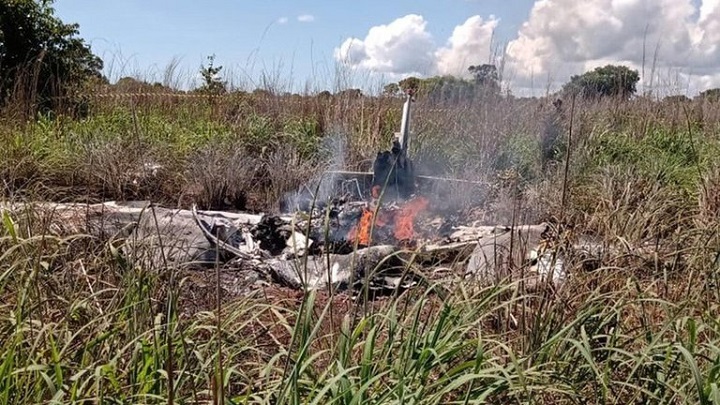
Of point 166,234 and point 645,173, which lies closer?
point 166,234

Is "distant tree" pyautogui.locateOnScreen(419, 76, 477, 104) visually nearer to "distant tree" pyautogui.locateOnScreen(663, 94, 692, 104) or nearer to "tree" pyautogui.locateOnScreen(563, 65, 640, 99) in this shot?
"tree" pyautogui.locateOnScreen(563, 65, 640, 99)

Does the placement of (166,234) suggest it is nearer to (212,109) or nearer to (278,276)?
(278,276)

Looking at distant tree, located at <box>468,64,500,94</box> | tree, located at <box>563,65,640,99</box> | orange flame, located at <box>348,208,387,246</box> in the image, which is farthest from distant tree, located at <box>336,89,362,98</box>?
orange flame, located at <box>348,208,387,246</box>

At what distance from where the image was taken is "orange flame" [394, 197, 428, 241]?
17.6 ft

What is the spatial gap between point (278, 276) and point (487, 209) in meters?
2.46

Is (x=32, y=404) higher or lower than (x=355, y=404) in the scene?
lower

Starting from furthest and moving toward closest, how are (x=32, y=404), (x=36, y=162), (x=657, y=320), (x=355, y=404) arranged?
(x=36, y=162) → (x=657, y=320) → (x=32, y=404) → (x=355, y=404)

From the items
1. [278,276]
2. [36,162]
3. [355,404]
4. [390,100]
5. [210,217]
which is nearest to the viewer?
[355,404]

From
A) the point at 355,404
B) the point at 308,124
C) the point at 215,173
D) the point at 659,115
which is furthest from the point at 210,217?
the point at 659,115

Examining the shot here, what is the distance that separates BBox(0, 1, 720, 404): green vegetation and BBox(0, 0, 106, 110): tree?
0.50 m

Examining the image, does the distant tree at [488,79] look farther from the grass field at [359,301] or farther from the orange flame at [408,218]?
the orange flame at [408,218]

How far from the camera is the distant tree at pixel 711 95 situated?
11.4m

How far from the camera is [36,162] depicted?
5.94m

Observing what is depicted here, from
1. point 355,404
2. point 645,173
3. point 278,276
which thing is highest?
point 645,173
